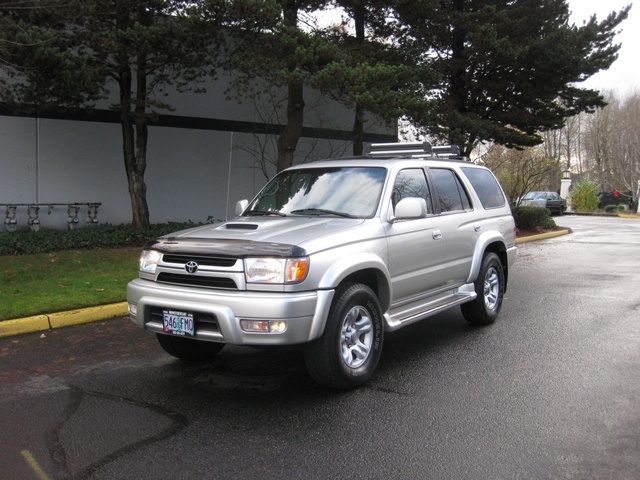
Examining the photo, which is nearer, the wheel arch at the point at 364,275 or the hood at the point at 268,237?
the hood at the point at 268,237

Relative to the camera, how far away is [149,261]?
5.02 m

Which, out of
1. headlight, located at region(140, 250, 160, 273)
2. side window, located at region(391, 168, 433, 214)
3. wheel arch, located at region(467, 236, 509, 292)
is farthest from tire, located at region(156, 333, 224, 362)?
wheel arch, located at region(467, 236, 509, 292)

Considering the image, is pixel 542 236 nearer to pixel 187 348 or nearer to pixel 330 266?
pixel 187 348

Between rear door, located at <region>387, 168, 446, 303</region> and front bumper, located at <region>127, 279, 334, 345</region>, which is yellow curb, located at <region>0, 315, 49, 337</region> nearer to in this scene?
front bumper, located at <region>127, 279, 334, 345</region>

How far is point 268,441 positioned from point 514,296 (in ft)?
20.3

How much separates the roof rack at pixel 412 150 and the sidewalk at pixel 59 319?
392 cm

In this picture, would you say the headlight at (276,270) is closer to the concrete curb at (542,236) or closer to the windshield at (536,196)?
the concrete curb at (542,236)

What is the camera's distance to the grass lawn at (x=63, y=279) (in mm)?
7371

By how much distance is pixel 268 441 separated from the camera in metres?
3.85

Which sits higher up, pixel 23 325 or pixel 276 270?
pixel 276 270

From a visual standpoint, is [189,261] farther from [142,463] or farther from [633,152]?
[633,152]

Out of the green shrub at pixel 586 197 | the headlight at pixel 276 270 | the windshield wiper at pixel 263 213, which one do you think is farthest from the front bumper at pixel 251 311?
the green shrub at pixel 586 197

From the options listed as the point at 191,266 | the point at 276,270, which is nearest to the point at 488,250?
the point at 276,270

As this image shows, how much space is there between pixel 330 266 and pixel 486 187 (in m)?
3.64
